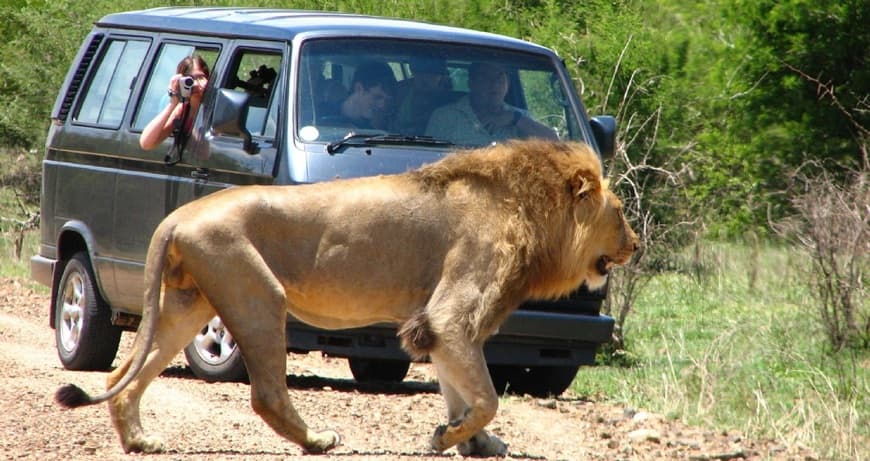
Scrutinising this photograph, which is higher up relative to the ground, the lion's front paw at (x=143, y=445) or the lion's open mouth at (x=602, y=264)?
the lion's open mouth at (x=602, y=264)

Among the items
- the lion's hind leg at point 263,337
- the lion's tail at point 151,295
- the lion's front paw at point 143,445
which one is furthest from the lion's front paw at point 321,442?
the lion's tail at point 151,295

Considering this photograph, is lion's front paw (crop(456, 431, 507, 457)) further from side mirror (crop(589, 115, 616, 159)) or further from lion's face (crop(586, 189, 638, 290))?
side mirror (crop(589, 115, 616, 159))

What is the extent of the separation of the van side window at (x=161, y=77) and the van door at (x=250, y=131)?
341 mm

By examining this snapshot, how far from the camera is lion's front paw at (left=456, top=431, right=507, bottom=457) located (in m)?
6.73

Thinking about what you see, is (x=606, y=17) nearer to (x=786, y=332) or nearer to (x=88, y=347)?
(x=786, y=332)

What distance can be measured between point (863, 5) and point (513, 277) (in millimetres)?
12708

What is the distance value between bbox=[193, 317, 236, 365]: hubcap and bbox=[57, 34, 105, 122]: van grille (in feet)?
6.97

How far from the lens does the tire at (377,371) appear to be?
990cm

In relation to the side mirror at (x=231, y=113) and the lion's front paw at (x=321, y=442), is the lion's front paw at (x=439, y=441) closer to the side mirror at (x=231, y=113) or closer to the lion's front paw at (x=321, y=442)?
the lion's front paw at (x=321, y=442)

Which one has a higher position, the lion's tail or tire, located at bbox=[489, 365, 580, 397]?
the lion's tail

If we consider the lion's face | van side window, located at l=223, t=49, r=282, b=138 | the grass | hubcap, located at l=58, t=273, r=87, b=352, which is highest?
van side window, located at l=223, t=49, r=282, b=138

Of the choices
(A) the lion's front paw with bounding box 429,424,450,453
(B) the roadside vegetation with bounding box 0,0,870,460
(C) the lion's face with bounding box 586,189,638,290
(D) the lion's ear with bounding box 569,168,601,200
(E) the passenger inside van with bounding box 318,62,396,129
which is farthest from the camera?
(B) the roadside vegetation with bounding box 0,0,870,460

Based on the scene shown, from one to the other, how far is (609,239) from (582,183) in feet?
1.10

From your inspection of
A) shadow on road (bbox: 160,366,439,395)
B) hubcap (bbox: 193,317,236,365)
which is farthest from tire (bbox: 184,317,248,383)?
shadow on road (bbox: 160,366,439,395)
